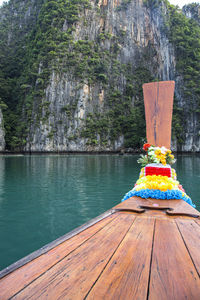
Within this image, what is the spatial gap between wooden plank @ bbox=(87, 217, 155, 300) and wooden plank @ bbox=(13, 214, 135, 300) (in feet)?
0.20

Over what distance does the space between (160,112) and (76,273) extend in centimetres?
565

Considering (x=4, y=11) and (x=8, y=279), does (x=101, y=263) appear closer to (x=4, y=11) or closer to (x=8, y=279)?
(x=8, y=279)

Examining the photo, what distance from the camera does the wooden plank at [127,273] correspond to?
51.2 inches

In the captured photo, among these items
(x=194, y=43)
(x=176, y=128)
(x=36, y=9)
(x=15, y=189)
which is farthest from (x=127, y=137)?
(x=36, y=9)

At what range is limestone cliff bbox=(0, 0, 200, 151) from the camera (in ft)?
172

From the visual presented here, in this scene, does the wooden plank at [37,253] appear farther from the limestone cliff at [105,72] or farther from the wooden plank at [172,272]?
the limestone cliff at [105,72]

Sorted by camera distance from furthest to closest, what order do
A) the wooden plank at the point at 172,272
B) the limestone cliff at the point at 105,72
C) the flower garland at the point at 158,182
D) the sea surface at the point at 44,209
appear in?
the limestone cliff at the point at 105,72, the sea surface at the point at 44,209, the flower garland at the point at 158,182, the wooden plank at the point at 172,272

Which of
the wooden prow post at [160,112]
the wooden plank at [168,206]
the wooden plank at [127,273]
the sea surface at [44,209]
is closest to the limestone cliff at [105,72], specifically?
the sea surface at [44,209]

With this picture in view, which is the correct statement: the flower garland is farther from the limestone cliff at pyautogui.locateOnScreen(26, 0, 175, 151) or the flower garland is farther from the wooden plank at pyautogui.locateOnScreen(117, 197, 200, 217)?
the limestone cliff at pyautogui.locateOnScreen(26, 0, 175, 151)

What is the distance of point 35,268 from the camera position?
1.60 metres

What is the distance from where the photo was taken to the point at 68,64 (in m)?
55.2

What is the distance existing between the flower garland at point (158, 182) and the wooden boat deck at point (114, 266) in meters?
1.66

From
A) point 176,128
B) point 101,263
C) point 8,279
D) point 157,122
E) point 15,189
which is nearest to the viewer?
point 8,279

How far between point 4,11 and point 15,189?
294 ft
